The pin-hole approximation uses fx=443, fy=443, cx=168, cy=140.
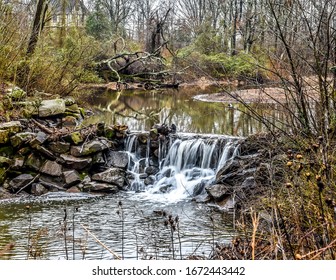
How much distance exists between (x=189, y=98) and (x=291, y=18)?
579 inches

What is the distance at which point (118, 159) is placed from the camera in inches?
350

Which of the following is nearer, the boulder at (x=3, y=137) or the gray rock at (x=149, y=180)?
the boulder at (x=3, y=137)

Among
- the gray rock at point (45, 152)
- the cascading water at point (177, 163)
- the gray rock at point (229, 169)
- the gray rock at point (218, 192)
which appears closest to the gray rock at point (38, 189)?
the gray rock at point (45, 152)

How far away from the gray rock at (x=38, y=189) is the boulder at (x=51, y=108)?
8.35 ft

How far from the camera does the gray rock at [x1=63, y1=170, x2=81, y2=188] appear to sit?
804 centimetres

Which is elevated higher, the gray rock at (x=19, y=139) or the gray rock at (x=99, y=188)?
the gray rock at (x=19, y=139)

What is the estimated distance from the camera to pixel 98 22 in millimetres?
30438

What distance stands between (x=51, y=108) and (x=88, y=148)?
89.4 inches

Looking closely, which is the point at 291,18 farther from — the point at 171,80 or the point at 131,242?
the point at 171,80

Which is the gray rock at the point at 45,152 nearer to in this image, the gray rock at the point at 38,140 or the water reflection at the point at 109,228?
the gray rock at the point at 38,140

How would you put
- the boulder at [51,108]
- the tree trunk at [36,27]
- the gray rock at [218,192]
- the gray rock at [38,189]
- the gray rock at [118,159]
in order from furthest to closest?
1. the tree trunk at [36,27]
2. the boulder at [51,108]
3. the gray rock at [118,159]
4. the gray rock at [38,189]
5. the gray rock at [218,192]

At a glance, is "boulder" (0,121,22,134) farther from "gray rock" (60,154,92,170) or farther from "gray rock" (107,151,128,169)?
"gray rock" (107,151,128,169)

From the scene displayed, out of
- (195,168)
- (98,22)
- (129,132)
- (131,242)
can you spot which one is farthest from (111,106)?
(98,22)

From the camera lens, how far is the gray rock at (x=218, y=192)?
726 centimetres
